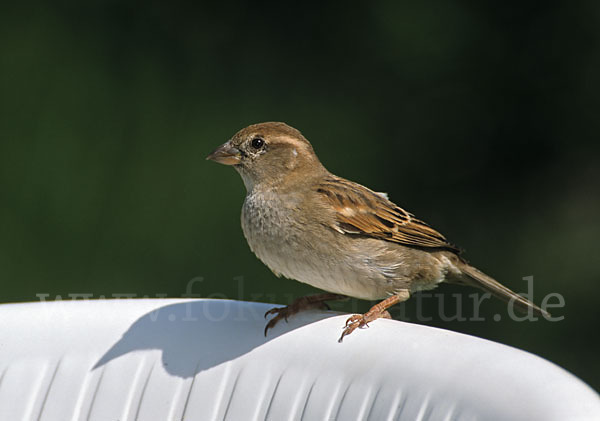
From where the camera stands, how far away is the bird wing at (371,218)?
2271 mm

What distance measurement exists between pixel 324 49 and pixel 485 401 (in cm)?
306

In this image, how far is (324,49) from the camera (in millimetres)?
4172

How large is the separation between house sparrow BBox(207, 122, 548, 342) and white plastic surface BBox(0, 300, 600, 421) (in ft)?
0.61

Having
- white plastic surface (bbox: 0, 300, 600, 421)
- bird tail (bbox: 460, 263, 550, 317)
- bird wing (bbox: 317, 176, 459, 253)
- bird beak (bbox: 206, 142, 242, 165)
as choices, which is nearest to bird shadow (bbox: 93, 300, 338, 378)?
white plastic surface (bbox: 0, 300, 600, 421)

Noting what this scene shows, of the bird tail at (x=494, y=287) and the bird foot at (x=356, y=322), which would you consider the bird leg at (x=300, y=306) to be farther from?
the bird tail at (x=494, y=287)

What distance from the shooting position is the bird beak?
2342 mm

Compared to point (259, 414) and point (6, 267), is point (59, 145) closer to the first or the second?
point (6, 267)

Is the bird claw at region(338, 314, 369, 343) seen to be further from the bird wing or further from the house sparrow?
the bird wing

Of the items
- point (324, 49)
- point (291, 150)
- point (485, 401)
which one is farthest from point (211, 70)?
point (485, 401)

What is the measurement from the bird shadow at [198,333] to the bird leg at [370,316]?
0.33 feet

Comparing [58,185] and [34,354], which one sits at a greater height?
[58,185]

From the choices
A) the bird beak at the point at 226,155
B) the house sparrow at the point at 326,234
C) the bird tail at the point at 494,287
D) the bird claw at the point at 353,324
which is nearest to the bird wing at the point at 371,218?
the house sparrow at the point at 326,234

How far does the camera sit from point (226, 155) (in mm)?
2359

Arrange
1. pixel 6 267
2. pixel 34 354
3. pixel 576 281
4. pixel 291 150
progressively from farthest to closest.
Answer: pixel 576 281
pixel 6 267
pixel 291 150
pixel 34 354
